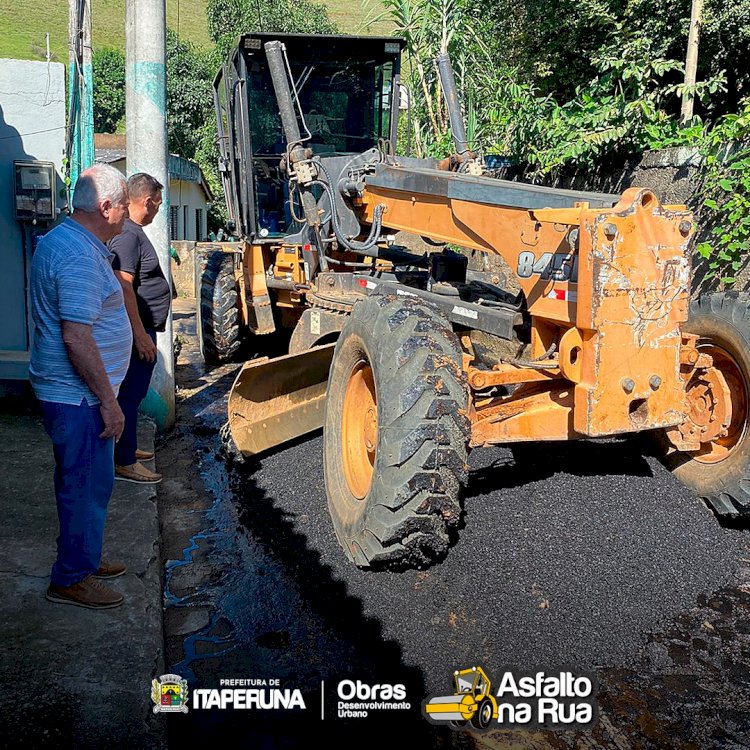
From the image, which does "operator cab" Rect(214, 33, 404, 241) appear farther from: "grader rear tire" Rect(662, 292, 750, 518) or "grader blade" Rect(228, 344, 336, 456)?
"grader rear tire" Rect(662, 292, 750, 518)

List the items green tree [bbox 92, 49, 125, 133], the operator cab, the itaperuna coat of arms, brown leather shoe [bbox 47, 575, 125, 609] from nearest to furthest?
the itaperuna coat of arms, brown leather shoe [bbox 47, 575, 125, 609], the operator cab, green tree [bbox 92, 49, 125, 133]

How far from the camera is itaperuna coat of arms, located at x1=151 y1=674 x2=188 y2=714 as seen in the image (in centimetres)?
295

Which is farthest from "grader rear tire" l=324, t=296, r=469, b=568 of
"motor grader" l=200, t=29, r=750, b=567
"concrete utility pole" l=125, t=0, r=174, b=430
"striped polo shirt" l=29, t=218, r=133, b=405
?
"concrete utility pole" l=125, t=0, r=174, b=430

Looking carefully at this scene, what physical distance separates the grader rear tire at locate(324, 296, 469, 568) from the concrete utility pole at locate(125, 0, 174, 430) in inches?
105

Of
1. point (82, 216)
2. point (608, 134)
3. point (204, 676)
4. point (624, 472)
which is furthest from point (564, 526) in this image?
point (608, 134)

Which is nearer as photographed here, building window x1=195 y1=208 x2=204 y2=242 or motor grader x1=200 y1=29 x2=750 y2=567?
motor grader x1=200 y1=29 x2=750 y2=567

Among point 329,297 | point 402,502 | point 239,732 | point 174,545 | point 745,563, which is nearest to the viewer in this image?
point 239,732

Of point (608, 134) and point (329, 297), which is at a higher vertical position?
point (608, 134)

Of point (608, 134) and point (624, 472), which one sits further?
point (608, 134)

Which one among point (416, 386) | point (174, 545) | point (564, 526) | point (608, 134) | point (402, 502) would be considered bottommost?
point (174, 545)

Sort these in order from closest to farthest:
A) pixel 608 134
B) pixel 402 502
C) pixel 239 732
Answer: pixel 239 732
pixel 402 502
pixel 608 134

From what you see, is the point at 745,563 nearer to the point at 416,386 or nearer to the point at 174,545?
the point at 416,386

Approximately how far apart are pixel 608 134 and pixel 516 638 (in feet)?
20.4

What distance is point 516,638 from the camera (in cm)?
350
